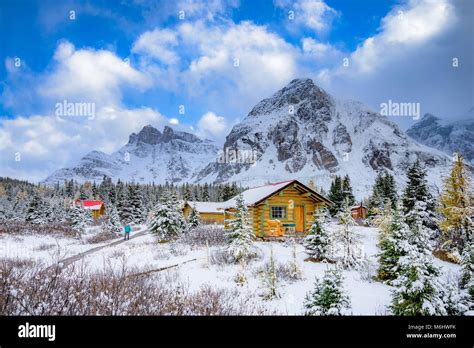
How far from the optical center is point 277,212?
1585 centimetres

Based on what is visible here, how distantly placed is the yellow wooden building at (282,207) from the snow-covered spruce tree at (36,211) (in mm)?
23969

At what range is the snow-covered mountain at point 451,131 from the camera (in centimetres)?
337

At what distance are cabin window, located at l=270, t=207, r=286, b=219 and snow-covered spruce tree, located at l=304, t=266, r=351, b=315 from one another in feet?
39.7

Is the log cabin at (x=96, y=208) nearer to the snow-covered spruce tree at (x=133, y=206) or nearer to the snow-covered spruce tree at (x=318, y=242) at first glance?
the snow-covered spruce tree at (x=133, y=206)

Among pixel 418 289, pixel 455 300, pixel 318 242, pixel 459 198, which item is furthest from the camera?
pixel 318 242

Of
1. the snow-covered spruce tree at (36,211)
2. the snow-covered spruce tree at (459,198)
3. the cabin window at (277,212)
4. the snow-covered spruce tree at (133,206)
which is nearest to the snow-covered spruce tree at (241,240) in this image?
the cabin window at (277,212)

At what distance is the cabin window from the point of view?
15.8 meters

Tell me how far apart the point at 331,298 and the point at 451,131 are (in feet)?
10.5

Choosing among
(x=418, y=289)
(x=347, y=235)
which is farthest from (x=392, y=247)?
(x=418, y=289)

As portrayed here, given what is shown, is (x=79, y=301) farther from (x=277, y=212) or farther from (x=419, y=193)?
(x=419, y=193)

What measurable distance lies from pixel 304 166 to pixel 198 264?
875 centimetres

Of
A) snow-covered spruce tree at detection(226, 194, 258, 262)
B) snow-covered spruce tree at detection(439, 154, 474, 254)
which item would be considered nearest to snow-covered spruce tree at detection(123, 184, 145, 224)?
snow-covered spruce tree at detection(226, 194, 258, 262)

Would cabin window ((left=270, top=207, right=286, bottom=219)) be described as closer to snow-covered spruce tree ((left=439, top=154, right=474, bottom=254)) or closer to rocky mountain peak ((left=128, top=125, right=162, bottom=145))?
rocky mountain peak ((left=128, top=125, right=162, bottom=145))
